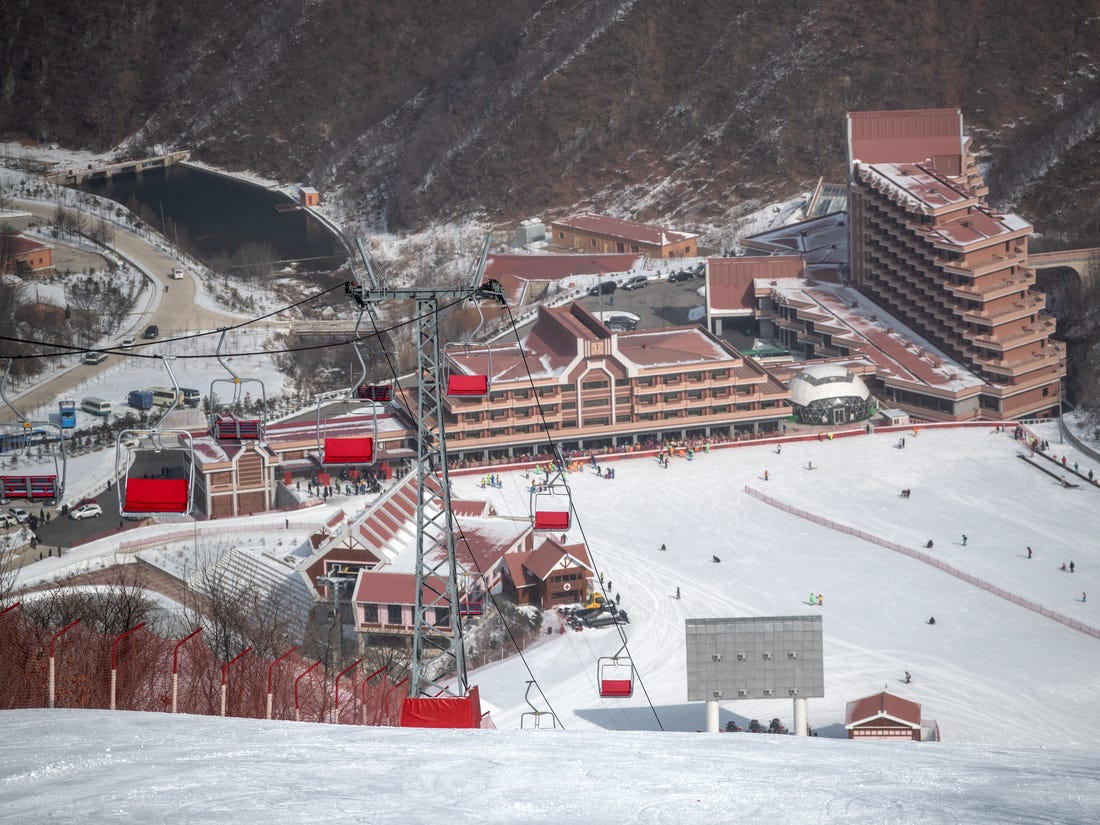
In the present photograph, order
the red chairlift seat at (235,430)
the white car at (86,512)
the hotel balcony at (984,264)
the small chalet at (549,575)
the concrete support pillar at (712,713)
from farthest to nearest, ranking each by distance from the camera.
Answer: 1. the hotel balcony at (984,264)
2. the white car at (86,512)
3. the small chalet at (549,575)
4. the concrete support pillar at (712,713)
5. the red chairlift seat at (235,430)

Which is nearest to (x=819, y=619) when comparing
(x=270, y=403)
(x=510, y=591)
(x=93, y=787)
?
(x=510, y=591)

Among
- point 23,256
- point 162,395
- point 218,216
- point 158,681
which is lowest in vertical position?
point 158,681

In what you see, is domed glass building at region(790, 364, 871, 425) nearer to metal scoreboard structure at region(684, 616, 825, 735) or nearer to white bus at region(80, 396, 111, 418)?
white bus at region(80, 396, 111, 418)

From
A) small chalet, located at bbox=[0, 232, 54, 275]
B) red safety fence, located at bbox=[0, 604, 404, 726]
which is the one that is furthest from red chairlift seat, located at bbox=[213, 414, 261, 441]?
small chalet, located at bbox=[0, 232, 54, 275]

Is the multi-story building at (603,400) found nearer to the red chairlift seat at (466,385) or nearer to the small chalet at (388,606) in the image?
the small chalet at (388,606)

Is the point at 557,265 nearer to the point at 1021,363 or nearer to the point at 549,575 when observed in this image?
the point at 1021,363

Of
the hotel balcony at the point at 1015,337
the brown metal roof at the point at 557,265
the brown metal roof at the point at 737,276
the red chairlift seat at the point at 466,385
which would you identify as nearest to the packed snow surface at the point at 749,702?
the hotel balcony at the point at 1015,337

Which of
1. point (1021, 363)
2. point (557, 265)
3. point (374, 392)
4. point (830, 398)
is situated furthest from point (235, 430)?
point (557, 265)
